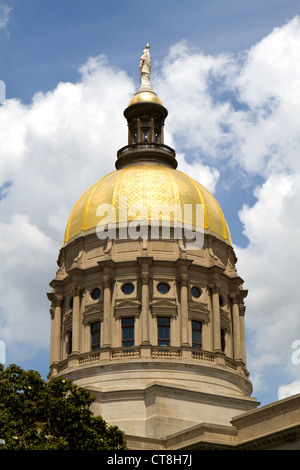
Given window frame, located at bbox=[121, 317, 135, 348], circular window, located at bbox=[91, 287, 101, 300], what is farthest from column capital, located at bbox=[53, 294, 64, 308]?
window frame, located at bbox=[121, 317, 135, 348]

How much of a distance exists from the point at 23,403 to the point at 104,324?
21016mm

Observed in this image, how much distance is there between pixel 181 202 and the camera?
234ft

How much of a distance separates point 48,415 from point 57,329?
24813 mm

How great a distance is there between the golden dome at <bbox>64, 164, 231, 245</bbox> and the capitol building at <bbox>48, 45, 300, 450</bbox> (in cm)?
10

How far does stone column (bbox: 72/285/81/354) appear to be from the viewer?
6731cm

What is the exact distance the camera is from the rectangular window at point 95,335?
221 ft

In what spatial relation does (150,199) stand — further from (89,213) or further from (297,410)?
(297,410)

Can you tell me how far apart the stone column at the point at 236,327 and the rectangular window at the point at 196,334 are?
3.62 meters

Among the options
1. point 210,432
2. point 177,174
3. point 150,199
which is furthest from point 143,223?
point 210,432

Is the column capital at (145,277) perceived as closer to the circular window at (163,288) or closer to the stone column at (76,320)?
the circular window at (163,288)

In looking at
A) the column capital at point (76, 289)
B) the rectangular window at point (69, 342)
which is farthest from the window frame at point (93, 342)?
the column capital at point (76, 289)

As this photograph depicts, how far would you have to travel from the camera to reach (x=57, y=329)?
232ft

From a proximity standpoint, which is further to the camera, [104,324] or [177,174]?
[177,174]
